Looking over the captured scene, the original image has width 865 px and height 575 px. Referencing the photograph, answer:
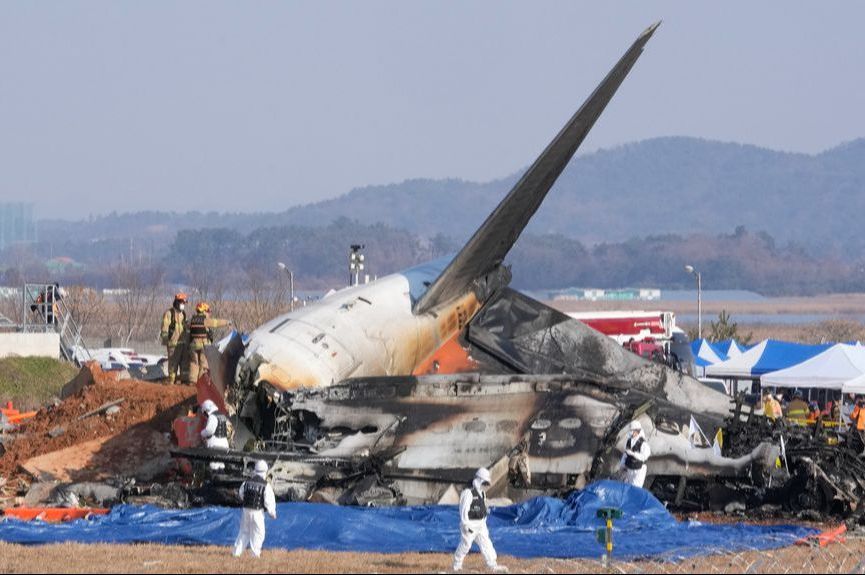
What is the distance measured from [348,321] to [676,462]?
7.13 m

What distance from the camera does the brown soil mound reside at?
33.9 metres

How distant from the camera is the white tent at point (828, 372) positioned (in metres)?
49.9

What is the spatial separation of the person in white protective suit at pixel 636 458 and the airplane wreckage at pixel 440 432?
18.6 inches

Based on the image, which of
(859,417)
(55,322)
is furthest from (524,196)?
(55,322)

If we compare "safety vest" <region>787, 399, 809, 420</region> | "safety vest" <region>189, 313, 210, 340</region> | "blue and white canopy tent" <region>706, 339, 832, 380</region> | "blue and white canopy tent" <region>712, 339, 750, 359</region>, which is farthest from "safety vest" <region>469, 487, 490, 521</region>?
"blue and white canopy tent" <region>712, 339, 750, 359</region>

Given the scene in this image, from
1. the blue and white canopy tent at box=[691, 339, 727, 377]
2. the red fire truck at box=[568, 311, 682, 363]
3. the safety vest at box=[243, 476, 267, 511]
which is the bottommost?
the blue and white canopy tent at box=[691, 339, 727, 377]

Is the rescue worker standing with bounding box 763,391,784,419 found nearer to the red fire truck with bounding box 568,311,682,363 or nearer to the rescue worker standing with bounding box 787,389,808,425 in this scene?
the rescue worker standing with bounding box 787,389,808,425

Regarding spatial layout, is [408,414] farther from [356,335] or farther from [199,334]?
[199,334]

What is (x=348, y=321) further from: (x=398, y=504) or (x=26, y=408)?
(x=26, y=408)

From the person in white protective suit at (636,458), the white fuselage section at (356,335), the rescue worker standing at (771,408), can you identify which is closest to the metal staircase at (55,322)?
the rescue worker standing at (771,408)

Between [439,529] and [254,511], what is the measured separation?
3.87 metres

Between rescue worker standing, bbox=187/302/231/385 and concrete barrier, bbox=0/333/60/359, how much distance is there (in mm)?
23296

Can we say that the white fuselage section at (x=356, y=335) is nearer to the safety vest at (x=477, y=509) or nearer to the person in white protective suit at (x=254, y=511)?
the person in white protective suit at (x=254, y=511)

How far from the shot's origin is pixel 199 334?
36875 mm
